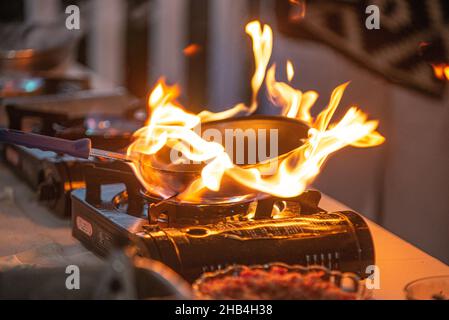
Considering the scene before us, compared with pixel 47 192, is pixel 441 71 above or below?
above

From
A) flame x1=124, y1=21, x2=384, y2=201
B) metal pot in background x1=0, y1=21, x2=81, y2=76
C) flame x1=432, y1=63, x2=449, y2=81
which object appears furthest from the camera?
metal pot in background x1=0, y1=21, x2=81, y2=76

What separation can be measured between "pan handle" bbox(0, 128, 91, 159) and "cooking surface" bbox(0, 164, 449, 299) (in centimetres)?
18

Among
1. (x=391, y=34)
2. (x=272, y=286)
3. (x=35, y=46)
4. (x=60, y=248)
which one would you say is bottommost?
(x=60, y=248)

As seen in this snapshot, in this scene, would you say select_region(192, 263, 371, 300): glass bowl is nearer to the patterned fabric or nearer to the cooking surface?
the cooking surface

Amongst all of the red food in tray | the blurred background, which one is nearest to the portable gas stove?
the blurred background

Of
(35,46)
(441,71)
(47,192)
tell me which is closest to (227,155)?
(47,192)

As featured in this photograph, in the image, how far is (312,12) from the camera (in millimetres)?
2770

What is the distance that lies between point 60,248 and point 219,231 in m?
0.36

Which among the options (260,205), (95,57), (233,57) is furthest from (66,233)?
(95,57)

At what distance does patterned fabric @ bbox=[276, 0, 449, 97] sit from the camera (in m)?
2.12

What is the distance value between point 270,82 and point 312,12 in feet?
4.24

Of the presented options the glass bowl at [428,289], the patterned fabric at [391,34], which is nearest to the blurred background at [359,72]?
the patterned fabric at [391,34]

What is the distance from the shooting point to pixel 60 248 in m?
1.30

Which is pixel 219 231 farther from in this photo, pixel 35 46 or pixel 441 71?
pixel 35 46
